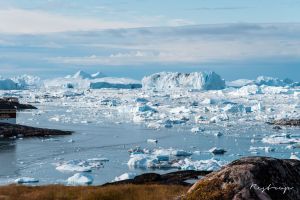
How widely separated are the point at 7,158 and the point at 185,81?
106 meters

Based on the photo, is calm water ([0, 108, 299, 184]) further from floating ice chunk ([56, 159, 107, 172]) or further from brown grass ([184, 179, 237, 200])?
brown grass ([184, 179, 237, 200])

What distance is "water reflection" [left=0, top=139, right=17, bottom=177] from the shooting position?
26422 mm

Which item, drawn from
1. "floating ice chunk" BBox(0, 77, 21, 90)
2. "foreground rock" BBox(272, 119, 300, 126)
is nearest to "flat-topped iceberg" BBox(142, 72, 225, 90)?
"floating ice chunk" BBox(0, 77, 21, 90)

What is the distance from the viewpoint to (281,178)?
544 cm

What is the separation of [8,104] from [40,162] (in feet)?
119

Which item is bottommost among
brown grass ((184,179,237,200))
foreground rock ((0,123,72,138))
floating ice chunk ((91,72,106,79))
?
foreground rock ((0,123,72,138))

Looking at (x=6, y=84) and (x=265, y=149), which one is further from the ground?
(x=6, y=84)

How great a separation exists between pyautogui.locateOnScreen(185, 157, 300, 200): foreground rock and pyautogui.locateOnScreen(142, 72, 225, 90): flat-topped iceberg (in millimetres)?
111691

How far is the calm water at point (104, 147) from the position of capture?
26.0 m

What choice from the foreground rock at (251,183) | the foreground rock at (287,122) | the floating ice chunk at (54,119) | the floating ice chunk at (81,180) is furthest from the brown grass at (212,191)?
the floating ice chunk at (54,119)

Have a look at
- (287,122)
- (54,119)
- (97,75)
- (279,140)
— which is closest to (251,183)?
(279,140)

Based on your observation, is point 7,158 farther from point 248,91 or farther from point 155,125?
point 248,91

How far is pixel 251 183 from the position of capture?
5180mm

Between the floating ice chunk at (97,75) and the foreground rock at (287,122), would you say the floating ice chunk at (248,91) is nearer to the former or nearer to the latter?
the foreground rock at (287,122)
